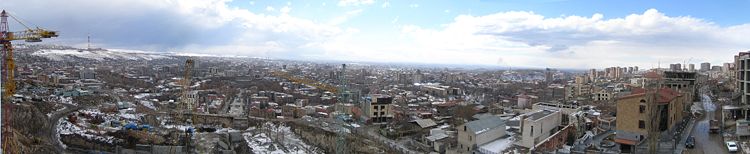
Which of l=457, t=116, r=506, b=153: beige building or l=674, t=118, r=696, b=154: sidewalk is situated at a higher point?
l=674, t=118, r=696, b=154: sidewalk

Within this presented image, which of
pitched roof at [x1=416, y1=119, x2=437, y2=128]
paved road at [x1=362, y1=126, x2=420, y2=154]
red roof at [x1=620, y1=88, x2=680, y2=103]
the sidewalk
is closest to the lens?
the sidewalk

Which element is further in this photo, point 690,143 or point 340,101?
point 340,101

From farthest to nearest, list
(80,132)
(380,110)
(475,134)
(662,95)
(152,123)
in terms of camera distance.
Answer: (380,110)
(152,123)
(80,132)
(475,134)
(662,95)

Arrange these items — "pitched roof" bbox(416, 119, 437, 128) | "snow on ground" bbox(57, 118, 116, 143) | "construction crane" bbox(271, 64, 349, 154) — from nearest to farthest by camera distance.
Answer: "construction crane" bbox(271, 64, 349, 154), "snow on ground" bbox(57, 118, 116, 143), "pitched roof" bbox(416, 119, 437, 128)

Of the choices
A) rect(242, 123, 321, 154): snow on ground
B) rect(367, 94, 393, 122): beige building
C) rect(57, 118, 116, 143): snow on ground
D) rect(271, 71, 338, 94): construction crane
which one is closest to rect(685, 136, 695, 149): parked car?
rect(242, 123, 321, 154): snow on ground

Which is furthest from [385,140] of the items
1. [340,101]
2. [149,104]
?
[149,104]

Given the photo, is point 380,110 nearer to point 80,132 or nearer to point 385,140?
point 385,140

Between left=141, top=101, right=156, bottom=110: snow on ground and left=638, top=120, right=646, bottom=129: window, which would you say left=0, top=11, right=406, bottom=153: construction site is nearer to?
left=141, top=101, right=156, bottom=110: snow on ground

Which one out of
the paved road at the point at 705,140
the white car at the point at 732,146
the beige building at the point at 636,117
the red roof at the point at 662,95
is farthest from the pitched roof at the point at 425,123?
the white car at the point at 732,146

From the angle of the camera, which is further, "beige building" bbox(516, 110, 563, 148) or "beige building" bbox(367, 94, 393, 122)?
"beige building" bbox(367, 94, 393, 122)
